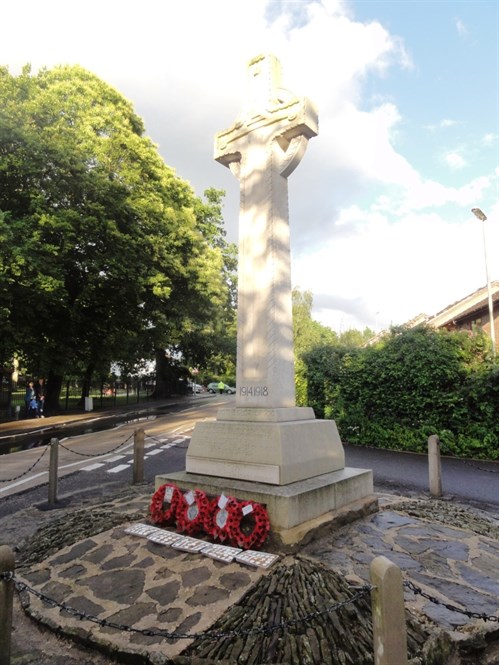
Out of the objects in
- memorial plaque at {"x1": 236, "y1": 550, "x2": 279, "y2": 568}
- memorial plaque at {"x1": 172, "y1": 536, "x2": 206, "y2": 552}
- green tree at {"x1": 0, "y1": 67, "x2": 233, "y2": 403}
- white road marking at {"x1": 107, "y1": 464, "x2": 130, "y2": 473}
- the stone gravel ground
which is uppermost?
green tree at {"x1": 0, "y1": 67, "x2": 233, "y2": 403}

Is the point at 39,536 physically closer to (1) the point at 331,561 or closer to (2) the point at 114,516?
(2) the point at 114,516

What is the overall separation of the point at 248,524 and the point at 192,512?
772mm

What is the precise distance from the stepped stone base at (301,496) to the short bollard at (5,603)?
2514 millimetres

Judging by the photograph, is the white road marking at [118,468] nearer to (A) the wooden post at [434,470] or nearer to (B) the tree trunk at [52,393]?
(A) the wooden post at [434,470]

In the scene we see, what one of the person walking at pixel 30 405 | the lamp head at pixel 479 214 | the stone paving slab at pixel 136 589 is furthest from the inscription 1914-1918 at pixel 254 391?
the person walking at pixel 30 405

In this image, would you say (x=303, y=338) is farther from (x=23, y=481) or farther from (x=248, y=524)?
(x=248, y=524)

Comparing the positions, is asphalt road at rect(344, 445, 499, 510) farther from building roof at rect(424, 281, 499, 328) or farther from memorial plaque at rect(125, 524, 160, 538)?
building roof at rect(424, 281, 499, 328)

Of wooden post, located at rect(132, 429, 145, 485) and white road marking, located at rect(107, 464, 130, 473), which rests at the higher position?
wooden post, located at rect(132, 429, 145, 485)

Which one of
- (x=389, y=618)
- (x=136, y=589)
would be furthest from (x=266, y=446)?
(x=389, y=618)

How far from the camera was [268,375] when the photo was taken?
5633 mm

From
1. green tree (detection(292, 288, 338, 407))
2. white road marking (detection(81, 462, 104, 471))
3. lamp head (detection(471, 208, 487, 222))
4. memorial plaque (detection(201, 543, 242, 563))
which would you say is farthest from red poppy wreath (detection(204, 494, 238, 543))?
lamp head (detection(471, 208, 487, 222))

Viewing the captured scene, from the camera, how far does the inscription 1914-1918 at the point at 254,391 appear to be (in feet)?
18.5

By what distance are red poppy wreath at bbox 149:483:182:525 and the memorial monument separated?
219mm

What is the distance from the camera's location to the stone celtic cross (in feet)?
18.8
